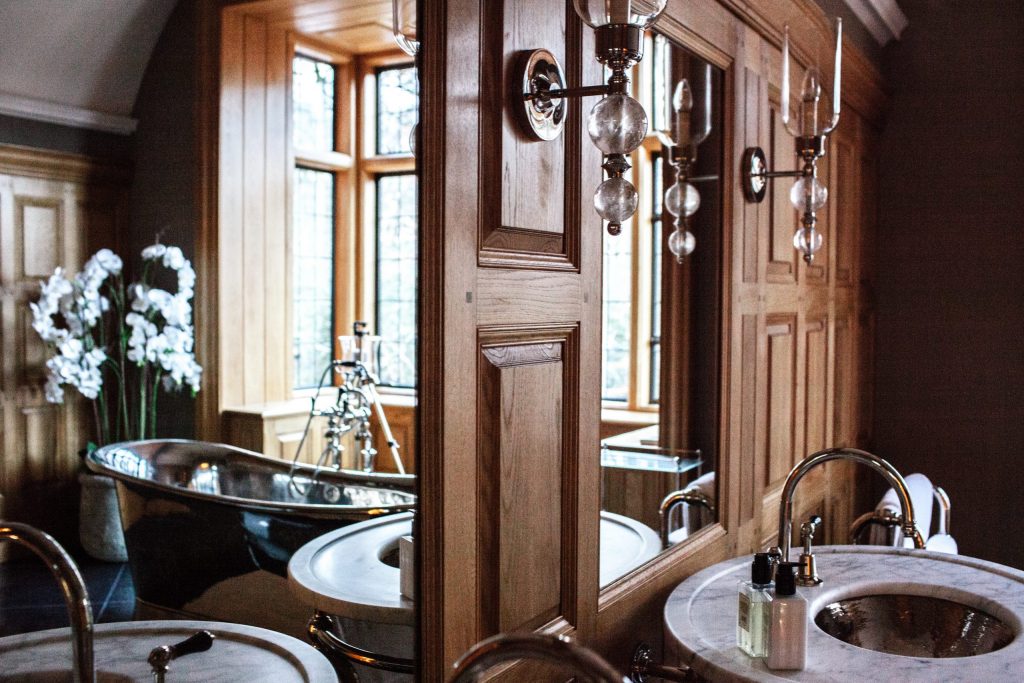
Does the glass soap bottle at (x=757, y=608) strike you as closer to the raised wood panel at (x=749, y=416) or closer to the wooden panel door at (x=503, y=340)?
the wooden panel door at (x=503, y=340)

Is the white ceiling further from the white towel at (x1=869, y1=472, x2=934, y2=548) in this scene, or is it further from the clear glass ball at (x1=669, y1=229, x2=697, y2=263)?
the white towel at (x1=869, y1=472, x2=934, y2=548)

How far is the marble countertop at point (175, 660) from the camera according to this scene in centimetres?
71

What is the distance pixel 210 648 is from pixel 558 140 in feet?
2.98

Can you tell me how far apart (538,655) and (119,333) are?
0.44m

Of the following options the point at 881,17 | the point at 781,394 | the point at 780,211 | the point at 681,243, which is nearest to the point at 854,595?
the point at 681,243

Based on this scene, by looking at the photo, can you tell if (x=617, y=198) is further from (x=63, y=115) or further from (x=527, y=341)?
(x=63, y=115)

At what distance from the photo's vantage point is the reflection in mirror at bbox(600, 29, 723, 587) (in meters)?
1.73

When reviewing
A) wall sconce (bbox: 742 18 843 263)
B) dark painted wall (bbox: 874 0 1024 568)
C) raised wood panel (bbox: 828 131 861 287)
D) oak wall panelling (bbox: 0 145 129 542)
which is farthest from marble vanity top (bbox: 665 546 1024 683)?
dark painted wall (bbox: 874 0 1024 568)

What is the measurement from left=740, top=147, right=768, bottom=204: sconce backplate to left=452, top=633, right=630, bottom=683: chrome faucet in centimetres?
169

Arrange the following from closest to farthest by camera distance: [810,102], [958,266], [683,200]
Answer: [683,200] < [810,102] < [958,266]

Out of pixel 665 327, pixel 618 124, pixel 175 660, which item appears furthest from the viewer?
pixel 665 327

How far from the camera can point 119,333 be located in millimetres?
797

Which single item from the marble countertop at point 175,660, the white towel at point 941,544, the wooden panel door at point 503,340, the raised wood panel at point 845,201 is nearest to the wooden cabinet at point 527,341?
the wooden panel door at point 503,340

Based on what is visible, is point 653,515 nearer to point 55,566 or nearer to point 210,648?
point 210,648
